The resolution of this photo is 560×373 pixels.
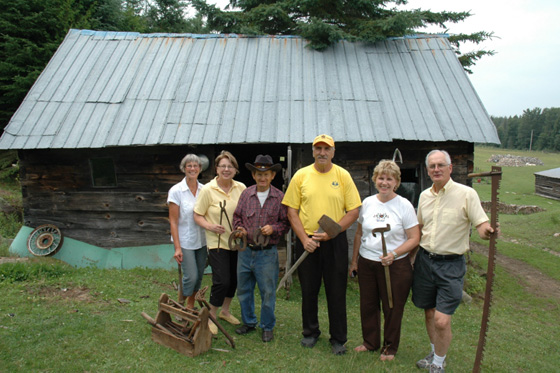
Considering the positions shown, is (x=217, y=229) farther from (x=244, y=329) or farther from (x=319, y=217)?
(x=244, y=329)

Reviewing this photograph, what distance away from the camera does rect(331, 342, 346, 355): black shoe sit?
3.92 metres

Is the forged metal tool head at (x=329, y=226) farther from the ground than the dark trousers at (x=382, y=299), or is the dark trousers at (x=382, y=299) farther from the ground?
the forged metal tool head at (x=329, y=226)

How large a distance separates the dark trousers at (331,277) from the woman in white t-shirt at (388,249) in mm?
188

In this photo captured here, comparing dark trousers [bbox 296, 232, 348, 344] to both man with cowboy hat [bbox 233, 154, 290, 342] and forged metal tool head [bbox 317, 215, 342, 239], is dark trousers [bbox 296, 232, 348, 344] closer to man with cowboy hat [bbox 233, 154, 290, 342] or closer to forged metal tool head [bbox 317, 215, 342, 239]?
forged metal tool head [bbox 317, 215, 342, 239]

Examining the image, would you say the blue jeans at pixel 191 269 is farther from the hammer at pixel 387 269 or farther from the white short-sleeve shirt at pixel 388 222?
the hammer at pixel 387 269

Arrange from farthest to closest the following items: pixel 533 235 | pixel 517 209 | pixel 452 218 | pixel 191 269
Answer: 1. pixel 517 209
2. pixel 533 235
3. pixel 191 269
4. pixel 452 218

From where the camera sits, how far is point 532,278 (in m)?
9.20

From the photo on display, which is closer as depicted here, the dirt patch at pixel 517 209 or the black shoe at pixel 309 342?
the black shoe at pixel 309 342

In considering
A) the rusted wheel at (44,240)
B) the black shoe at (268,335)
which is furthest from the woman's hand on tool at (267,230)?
the rusted wheel at (44,240)

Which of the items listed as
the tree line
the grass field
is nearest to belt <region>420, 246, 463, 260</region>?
the grass field

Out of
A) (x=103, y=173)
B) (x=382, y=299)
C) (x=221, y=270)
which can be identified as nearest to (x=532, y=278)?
(x=382, y=299)

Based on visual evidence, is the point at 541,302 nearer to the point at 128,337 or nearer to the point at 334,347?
the point at 334,347

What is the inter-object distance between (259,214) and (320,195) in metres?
0.65

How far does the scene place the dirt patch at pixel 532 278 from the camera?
27.1ft
